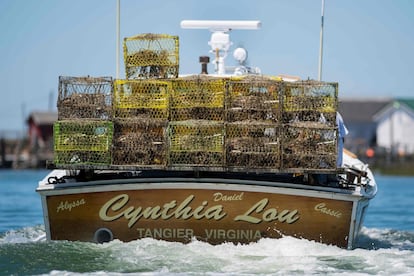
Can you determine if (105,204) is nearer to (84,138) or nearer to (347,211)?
(84,138)

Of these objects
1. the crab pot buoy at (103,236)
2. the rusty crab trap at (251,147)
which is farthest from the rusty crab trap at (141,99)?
the crab pot buoy at (103,236)

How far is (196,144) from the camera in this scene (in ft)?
43.7

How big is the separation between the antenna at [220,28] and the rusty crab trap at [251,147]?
4047 mm

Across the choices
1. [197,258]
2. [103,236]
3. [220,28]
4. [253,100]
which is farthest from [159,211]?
[220,28]

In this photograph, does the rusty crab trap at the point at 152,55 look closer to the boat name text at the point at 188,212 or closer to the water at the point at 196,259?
the boat name text at the point at 188,212

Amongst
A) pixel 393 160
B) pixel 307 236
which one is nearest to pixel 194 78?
pixel 307 236

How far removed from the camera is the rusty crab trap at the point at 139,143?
44.0 ft

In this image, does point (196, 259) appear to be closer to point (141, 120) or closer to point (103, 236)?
point (103, 236)

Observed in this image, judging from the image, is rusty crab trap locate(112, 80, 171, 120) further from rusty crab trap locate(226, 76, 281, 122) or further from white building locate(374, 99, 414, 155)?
white building locate(374, 99, 414, 155)

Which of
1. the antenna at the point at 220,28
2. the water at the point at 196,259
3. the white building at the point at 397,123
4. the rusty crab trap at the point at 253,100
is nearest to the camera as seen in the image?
the water at the point at 196,259

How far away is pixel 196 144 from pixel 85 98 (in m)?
1.77

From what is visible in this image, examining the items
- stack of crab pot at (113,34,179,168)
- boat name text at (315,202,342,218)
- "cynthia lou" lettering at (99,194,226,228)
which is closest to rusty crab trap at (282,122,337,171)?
boat name text at (315,202,342,218)

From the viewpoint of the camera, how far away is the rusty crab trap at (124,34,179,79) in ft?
45.9

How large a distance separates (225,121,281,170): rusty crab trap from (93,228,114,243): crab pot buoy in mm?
2052
